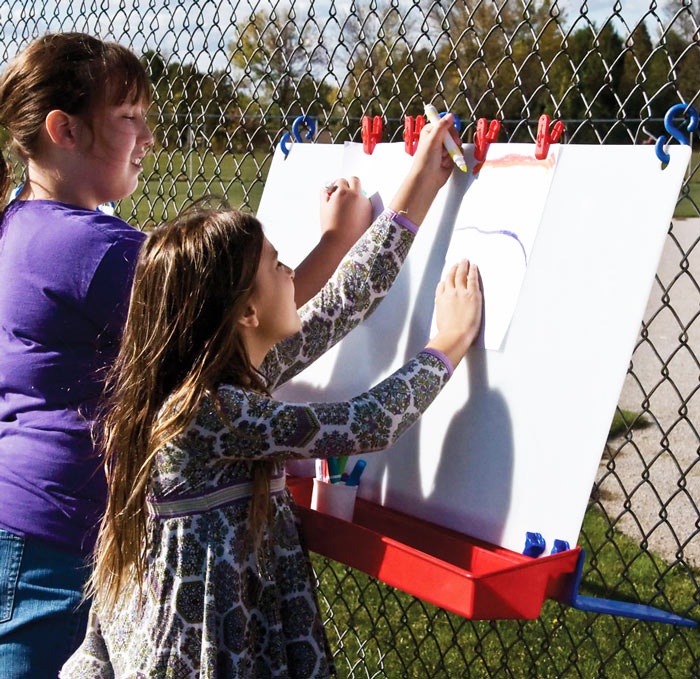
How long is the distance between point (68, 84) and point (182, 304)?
1.88 feet

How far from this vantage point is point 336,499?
79.8 inches

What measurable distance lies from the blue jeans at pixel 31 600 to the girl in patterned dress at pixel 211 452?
0.37 feet

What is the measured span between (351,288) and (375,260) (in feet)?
0.26

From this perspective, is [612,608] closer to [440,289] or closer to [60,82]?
[440,289]

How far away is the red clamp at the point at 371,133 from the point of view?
7.48 ft

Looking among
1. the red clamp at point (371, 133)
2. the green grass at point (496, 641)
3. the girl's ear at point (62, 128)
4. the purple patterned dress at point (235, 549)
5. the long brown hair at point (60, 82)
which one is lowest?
the green grass at point (496, 641)

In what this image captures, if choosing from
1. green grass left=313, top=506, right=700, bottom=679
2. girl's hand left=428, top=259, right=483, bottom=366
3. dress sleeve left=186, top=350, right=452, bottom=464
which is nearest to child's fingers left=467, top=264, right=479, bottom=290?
girl's hand left=428, top=259, right=483, bottom=366

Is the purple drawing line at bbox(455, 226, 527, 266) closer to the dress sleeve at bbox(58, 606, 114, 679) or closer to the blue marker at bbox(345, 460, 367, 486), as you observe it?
the blue marker at bbox(345, 460, 367, 486)

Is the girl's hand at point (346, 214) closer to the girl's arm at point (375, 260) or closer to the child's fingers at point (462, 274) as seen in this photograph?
the girl's arm at point (375, 260)

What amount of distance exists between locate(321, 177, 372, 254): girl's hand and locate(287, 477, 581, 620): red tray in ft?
2.08

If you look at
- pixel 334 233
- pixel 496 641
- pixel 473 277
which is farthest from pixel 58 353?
pixel 496 641

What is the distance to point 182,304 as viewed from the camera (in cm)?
168

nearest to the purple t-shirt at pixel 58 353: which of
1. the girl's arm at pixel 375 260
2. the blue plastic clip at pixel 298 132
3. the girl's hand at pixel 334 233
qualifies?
the girl's arm at pixel 375 260

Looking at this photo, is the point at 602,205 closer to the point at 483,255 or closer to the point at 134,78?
the point at 483,255
